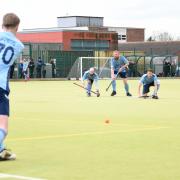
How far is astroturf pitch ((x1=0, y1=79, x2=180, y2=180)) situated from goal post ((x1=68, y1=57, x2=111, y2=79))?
3524cm

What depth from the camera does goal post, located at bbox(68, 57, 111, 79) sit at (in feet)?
174

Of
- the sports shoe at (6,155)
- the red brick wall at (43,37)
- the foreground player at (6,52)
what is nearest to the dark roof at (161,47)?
the red brick wall at (43,37)

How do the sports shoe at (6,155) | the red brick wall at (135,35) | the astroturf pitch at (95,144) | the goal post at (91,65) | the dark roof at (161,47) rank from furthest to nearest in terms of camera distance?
the red brick wall at (135,35), the dark roof at (161,47), the goal post at (91,65), the sports shoe at (6,155), the astroturf pitch at (95,144)

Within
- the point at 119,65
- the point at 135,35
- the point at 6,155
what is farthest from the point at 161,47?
the point at 6,155

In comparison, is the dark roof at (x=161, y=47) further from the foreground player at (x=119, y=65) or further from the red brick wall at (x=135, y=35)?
the foreground player at (x=119, y=65)

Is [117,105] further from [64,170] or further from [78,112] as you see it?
[64,170]

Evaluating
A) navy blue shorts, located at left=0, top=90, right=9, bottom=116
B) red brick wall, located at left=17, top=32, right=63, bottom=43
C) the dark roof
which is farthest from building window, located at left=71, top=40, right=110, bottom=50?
navy blue shorts, located at left=0, top=90, right=9, bottom=116

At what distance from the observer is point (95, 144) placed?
10266mm

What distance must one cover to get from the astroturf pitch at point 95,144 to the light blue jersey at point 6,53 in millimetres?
1063

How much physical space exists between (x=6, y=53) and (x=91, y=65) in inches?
1885

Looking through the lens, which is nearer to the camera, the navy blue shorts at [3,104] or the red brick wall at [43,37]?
the navy blue shorts at [3,104]

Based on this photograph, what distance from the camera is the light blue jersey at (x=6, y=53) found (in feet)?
25.8

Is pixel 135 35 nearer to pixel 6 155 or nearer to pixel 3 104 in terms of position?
pixel 6 155

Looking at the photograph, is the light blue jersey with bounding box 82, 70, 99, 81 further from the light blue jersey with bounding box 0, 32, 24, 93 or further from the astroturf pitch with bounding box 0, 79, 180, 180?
the light blue jersey with bounding box 0, 32, 24, 93
